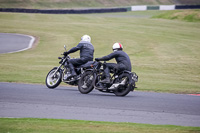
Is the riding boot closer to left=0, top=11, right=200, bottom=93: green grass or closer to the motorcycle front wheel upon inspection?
the motorcycle front wheel

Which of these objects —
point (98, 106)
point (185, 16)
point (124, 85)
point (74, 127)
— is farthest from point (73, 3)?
point (74, 127)

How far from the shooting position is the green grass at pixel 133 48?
52.9 feet

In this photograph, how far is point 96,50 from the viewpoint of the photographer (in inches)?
1065

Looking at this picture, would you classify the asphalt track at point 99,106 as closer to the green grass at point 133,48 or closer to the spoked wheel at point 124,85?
the spoked wheel at point 124,85

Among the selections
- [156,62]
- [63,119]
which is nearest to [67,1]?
[156,62]

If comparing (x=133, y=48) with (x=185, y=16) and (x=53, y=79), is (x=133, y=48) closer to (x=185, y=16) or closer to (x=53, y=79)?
(x=53, y=79)

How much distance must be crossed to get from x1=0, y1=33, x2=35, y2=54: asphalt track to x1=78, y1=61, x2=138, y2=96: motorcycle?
15018 millimetres

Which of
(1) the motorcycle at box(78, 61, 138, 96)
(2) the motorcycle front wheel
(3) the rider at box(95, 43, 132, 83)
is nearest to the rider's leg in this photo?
(3) the rider at box(95, 43, 132, 83)

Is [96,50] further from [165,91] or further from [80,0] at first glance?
[80,0]

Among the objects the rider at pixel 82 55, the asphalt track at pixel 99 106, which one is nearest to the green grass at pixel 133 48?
the rider at pixel 82 55

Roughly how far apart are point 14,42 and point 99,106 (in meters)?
22.1

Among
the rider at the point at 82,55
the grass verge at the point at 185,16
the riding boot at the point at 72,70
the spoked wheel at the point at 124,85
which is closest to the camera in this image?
the spoked wheel at the point at 124,85

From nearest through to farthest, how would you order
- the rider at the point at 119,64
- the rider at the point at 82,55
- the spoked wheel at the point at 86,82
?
the rider at the point at 119,64, the spoked wheel at the point at 86,82, the rider at the point at 82,55

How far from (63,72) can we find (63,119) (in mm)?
4801
